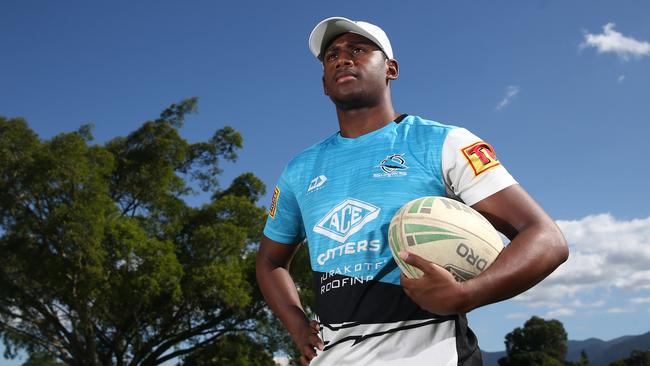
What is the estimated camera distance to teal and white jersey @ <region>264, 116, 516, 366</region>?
235 centimetres

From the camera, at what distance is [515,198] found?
232 cm

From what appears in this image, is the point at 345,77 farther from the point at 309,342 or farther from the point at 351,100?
the point at 309,342

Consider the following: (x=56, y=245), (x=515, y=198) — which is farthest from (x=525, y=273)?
(x=56, y=245)

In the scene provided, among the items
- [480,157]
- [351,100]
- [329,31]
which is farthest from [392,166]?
[329,31]

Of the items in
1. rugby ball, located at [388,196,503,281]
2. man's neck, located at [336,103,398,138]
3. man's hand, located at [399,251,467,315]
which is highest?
man's neck, located at [336,103,398,138]

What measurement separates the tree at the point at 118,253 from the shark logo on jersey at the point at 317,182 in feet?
61.3

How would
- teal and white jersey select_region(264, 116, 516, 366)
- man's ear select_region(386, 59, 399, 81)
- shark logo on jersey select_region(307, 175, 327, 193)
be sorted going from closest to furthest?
teal and white jersey select_region(264, 116, 516, 366) → shark logo on jersey select_region(307, 175, 327, 193) → man's ear select_region(386, 59, 399, 81)

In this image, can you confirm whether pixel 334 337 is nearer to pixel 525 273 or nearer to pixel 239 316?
pixel 525 273

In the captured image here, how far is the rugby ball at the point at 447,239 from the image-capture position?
2.16 meters

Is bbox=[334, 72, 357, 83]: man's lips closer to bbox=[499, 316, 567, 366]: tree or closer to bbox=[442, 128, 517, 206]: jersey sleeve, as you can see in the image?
bbox=[442, 128, 517, 206]: jersey sleeve

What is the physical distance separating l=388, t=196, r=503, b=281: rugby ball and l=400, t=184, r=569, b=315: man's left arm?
76mm

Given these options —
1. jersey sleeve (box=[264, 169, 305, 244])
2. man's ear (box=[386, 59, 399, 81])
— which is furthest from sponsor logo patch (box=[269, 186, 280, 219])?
man's ear (box=[386, 59, 399, 81])

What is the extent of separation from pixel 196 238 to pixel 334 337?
68.2ft

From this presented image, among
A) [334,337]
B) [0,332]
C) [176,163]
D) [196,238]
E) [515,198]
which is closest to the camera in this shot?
[515,198]
